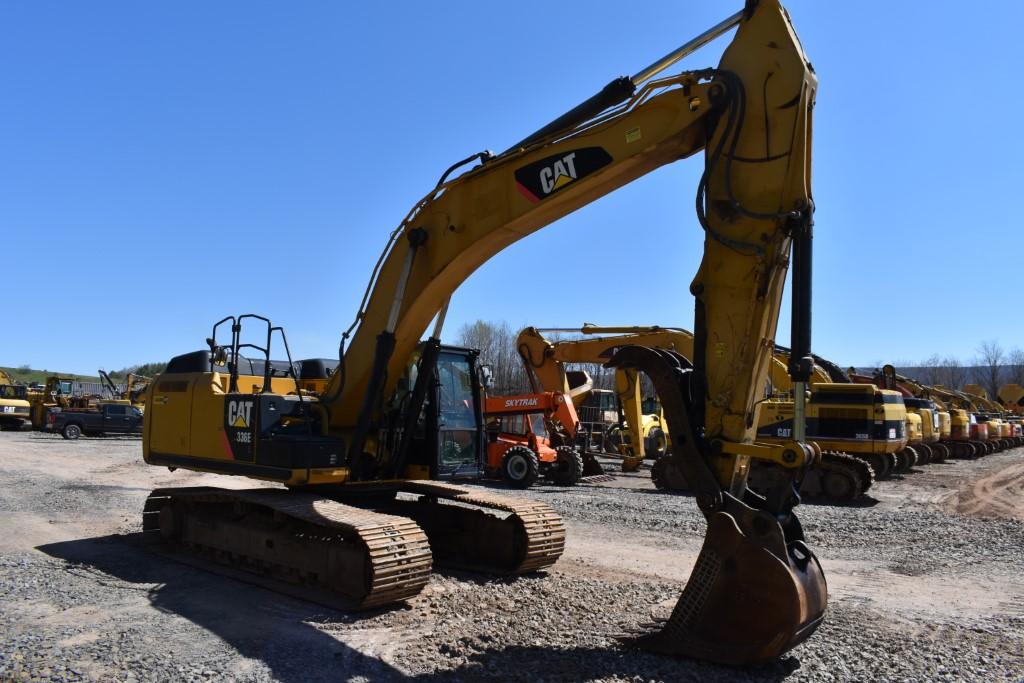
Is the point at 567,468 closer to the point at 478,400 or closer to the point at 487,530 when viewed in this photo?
the point at 478,400

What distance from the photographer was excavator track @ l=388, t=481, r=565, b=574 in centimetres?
812

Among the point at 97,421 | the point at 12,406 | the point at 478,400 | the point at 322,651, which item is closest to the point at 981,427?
the point at 478,400

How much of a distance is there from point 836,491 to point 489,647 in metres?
12.2

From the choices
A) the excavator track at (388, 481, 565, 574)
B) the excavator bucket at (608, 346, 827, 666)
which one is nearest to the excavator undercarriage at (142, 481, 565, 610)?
the excavator track at (388, 481, 565, 574)

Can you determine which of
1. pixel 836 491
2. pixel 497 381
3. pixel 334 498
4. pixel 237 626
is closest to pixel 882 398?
pixel 836 491

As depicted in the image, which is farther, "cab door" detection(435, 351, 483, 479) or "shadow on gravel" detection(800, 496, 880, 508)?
"shadow on gravel" detection(800, 496, 880, 508)

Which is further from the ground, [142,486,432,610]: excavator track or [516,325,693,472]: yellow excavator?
[516,325,693,472]: yellow excavator

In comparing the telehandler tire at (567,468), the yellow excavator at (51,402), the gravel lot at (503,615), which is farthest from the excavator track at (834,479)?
the yellow excavator at (51,402)

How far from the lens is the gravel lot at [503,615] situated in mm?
5477

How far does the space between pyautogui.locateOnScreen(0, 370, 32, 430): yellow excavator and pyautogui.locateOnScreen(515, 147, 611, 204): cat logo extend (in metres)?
35.9

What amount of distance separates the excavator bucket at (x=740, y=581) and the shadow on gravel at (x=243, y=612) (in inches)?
80.7

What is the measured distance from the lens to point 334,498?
889cm

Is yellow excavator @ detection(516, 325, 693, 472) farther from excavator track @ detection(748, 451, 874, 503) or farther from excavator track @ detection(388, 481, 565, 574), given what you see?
excavator track @ detection(388, 481, 565, 574)

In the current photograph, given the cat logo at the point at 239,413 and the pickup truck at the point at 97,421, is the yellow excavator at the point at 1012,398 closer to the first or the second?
the pickup truck at the point at 97,421
